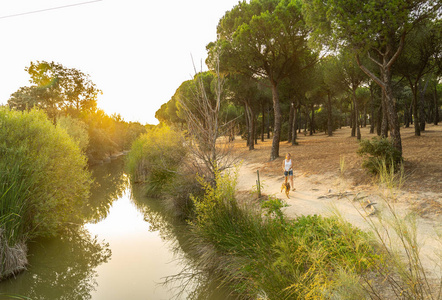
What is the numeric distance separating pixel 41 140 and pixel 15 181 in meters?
2.66

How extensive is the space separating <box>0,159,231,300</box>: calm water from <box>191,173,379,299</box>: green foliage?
3.39ft

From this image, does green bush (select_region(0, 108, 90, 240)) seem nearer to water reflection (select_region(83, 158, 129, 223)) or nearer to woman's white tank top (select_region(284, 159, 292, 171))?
water reflection (select_region(83, 158, 129, 223))

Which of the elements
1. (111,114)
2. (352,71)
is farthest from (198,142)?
(111,114)

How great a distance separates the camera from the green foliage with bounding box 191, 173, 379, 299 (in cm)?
434

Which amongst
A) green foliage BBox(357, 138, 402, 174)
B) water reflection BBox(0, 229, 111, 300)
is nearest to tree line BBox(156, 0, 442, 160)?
green foliage BBox(357, 138, 402, 174)

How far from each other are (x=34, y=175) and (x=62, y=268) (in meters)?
2.88

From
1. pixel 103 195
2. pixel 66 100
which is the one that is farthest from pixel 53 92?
pixel 103 195

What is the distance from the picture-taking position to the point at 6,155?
7.71 m

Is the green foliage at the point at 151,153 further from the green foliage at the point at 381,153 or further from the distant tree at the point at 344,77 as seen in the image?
the distant tree at the point at 344,77

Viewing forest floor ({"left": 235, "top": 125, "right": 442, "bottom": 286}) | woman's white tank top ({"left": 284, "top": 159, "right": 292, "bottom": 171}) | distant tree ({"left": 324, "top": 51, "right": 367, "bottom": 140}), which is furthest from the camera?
distant tree ({"left": 324, "top": 51, "right": 367, "bottom": 140})

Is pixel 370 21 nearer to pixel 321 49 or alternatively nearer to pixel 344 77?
pixel 321 49

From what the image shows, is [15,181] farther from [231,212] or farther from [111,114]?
[111,114]

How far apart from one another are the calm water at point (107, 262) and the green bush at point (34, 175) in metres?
0.96

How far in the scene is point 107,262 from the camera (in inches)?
342
